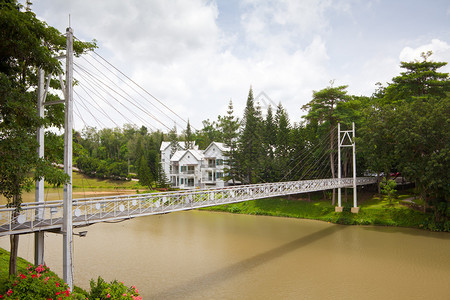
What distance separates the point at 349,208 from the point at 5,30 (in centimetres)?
2134

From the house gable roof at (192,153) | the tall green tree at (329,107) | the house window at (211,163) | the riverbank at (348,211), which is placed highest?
the tall green tree at (329,107)

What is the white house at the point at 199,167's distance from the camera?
33.8 metres

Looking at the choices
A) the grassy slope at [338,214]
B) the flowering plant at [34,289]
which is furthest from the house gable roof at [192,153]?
the flowering plant at [34,289]

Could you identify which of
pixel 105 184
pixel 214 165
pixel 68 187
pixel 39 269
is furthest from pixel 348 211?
pixel 105 184

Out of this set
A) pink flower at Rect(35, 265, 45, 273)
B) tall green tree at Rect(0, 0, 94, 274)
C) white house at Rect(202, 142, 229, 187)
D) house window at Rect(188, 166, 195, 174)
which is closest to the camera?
tall green tree at Rect(0, 0, 94, 274)

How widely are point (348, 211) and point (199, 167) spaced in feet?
59.8

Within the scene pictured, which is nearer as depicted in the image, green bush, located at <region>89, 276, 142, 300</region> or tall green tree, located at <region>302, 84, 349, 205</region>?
green bush, located at <region>89, 276, 142, 300</region>

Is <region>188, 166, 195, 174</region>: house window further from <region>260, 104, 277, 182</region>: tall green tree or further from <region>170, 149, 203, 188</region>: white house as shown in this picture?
<region>260, 104, 277, 182</region>: tall green tree

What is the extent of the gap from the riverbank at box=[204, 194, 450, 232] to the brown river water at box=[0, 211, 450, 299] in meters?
0.90

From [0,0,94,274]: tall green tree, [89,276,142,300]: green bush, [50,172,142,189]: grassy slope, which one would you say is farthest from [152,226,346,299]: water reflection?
[50,172,142,189]: grassy slope

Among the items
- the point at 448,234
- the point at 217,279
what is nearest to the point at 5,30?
the point at 217,279

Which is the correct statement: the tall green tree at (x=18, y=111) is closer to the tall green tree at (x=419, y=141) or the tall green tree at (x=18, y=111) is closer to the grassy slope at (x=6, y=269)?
the grassy slope at (x=6, y=269)

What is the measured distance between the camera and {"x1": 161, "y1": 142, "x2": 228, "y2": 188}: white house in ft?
111

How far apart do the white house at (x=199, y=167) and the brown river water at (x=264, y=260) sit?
1443 centimetres
